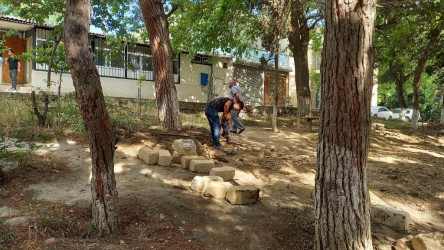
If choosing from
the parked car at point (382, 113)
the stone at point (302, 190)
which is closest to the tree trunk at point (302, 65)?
the stone at point (302, 190)

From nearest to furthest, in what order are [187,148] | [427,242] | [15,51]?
[427,242] → [187,148] → [15,51]

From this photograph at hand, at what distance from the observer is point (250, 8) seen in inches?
436

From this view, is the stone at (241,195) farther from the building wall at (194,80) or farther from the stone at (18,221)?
the building wall at (194,80)

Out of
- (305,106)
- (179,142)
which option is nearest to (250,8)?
(305,106)

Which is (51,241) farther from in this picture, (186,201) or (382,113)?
(382,113)

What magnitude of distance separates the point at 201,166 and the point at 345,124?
3.49 meters

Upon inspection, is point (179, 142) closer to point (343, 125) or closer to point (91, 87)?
point (91, 87)

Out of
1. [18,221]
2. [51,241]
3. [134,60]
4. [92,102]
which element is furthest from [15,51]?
[51,241]

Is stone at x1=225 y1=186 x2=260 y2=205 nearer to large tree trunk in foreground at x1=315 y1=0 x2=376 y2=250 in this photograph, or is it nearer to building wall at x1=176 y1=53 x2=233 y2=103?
large tree trunk in foreground at x1=315 y1=0 x2=376 y2=250

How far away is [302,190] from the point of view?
5.68 metres


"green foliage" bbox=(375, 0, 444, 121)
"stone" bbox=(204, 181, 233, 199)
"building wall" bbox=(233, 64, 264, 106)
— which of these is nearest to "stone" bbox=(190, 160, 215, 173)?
"stone" bbox=(204, 181, 233, 199)

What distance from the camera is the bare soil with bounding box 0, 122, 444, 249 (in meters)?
3.72

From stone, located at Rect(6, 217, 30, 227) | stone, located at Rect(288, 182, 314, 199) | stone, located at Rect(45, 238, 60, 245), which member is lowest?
stone, located at Rect(288, 182, 314, 199)

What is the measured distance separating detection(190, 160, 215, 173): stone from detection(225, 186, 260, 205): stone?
1.40 meters
